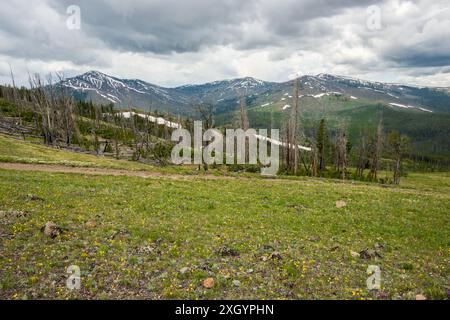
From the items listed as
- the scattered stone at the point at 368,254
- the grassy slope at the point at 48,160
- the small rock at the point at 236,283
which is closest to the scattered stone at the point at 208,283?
the small rock at the point at 236,283

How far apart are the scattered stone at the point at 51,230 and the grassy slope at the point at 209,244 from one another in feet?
1.30

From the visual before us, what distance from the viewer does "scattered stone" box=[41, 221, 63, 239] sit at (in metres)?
14.9

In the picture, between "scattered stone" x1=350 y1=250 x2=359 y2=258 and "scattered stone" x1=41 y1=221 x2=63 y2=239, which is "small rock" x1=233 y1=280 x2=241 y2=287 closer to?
"scattered stone" x1=350 y1=250 x2=359 y2=258

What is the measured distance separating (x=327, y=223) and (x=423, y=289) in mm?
8803

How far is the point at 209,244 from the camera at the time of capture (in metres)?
15.4

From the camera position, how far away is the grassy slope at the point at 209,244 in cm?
1129

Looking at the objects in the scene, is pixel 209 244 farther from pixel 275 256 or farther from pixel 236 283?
pixel 236 283

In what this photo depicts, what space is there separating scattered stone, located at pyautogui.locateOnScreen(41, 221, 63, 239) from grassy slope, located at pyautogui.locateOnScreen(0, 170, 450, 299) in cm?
40

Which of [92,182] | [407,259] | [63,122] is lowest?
[407,259]

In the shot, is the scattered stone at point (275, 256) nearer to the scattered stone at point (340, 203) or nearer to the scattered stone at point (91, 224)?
the scattered stone at point (91, 224)
